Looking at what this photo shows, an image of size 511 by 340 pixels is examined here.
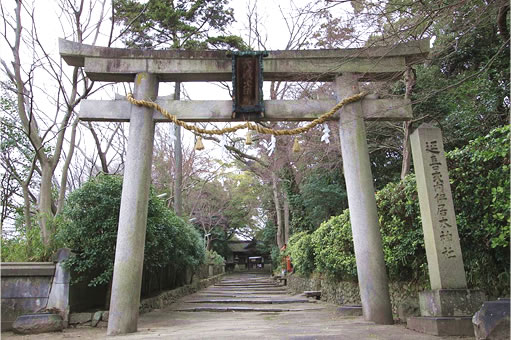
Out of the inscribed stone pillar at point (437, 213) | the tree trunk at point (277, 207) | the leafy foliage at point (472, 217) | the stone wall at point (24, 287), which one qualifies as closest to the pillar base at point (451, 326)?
the inscribed stone pillar at point (437, 213)

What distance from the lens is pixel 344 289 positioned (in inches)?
434

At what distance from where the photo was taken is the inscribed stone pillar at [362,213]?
6.53 meters

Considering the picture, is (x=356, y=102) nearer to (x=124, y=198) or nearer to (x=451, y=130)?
(x=124, y=198)

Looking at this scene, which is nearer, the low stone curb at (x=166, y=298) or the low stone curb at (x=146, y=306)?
the low stone curb at (x=146, y=306)

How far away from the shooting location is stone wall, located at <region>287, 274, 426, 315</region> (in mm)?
7359

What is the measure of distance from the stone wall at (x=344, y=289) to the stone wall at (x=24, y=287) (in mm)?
7108

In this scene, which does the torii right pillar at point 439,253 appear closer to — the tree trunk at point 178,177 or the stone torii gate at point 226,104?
the stone torii gate at point 226,104

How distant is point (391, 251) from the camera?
7551 mm

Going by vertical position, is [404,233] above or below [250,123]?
below

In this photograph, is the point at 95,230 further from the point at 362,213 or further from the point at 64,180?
the point at 362,213

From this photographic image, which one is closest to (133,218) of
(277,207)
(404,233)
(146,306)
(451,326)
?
(146,306)

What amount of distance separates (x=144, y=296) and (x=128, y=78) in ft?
21.5

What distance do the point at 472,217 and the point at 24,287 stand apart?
27.8 feet

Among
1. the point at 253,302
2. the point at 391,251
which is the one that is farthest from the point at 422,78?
the point at 253,302
